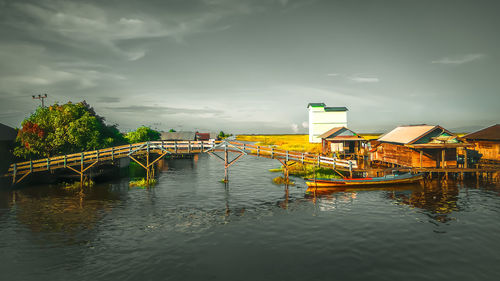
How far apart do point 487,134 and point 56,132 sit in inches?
2304

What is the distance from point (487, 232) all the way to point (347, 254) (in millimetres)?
10013

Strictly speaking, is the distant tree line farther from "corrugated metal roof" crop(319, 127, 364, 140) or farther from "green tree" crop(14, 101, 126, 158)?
"corrugated metal roof" crop(319, 127, 364, 140)

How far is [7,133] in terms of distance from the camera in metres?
33.1

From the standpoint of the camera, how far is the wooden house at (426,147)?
32094mm

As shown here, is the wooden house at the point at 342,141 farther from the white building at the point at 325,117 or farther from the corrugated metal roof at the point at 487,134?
the white building at the point at 325,117

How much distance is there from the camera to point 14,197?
1048 inches

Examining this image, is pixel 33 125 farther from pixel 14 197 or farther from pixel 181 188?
pixel 181 188

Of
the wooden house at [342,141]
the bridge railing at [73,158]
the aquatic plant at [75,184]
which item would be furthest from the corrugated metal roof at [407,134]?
the aquatic plant at [75,184]

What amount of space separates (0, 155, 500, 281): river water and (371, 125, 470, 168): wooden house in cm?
646

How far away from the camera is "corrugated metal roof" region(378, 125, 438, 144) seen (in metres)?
33.2

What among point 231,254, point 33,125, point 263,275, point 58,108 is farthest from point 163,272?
point 58,108

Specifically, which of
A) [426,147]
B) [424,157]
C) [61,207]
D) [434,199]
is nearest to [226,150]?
[61,207]

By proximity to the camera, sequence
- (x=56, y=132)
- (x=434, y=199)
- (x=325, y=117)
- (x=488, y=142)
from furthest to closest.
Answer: (x=325, y=117)
(x=488, y=142)
(x=56, y=132)
(x=434, y=199)

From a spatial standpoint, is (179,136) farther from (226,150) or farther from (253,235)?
(253,235)
